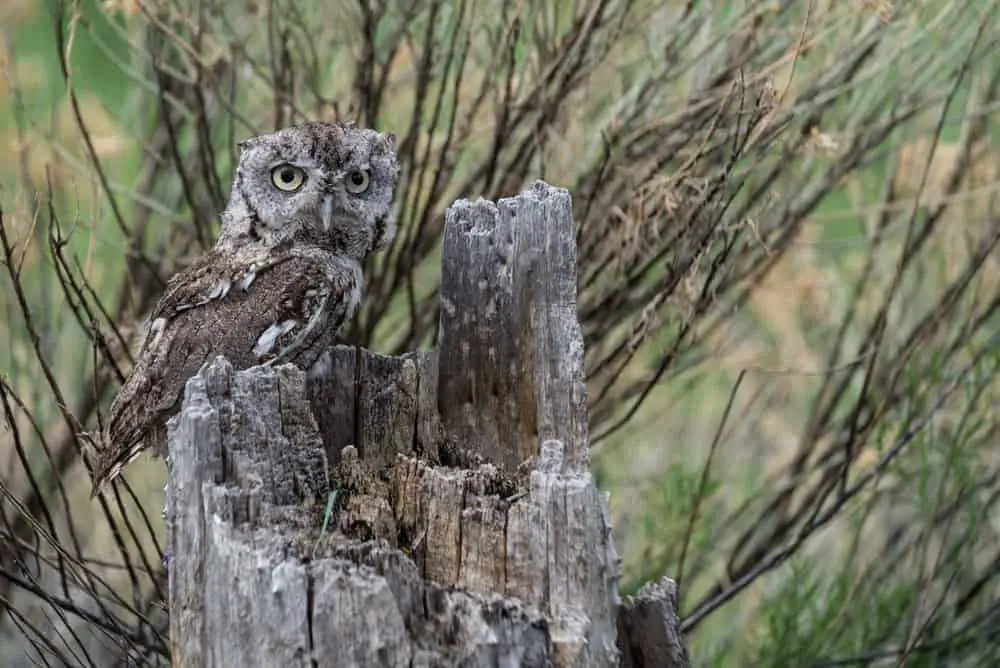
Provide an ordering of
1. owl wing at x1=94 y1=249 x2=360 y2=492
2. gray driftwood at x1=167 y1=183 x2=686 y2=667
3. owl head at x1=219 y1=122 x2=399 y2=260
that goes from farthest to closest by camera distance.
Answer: owl head at x1=219 y1=122 x2=399 y2=260 → owl wing at x1=94 y1=249 x2=360 y2=492 → gray driftwood at x1=167 y1=183 x2=686 y2=667

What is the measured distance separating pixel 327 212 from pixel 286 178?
0.17 m

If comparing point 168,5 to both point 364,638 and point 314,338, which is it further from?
point 364,638

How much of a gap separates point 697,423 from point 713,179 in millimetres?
2644

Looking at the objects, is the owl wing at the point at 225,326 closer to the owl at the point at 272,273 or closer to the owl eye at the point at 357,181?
the owl at the point at 272,273

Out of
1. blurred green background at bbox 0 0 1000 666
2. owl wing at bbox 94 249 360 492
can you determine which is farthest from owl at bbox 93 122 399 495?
blurred green background at bbox 0 0 1000 666

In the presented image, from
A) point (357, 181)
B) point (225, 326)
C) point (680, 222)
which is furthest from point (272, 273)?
point (680, 222)

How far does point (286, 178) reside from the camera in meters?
3.39

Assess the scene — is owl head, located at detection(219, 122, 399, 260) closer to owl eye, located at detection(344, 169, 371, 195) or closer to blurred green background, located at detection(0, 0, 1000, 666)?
owl eye, located at detection(344, 169, 371, 195)

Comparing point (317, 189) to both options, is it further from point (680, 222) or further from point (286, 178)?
point (680, 222)

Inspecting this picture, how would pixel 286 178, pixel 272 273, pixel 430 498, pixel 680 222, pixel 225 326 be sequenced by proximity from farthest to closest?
pixel 680 222 < pixel 286 178 < pixel 272 273 < pixel 225 326 < pixel 430 498

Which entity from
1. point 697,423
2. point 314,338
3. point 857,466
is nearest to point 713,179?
point 314,338

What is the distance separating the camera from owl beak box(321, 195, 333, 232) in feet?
10.9

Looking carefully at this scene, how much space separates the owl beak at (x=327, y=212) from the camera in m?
3.32

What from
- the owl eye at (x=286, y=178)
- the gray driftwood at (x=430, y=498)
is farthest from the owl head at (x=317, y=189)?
the gray driftwood at (x=430, y=498)
